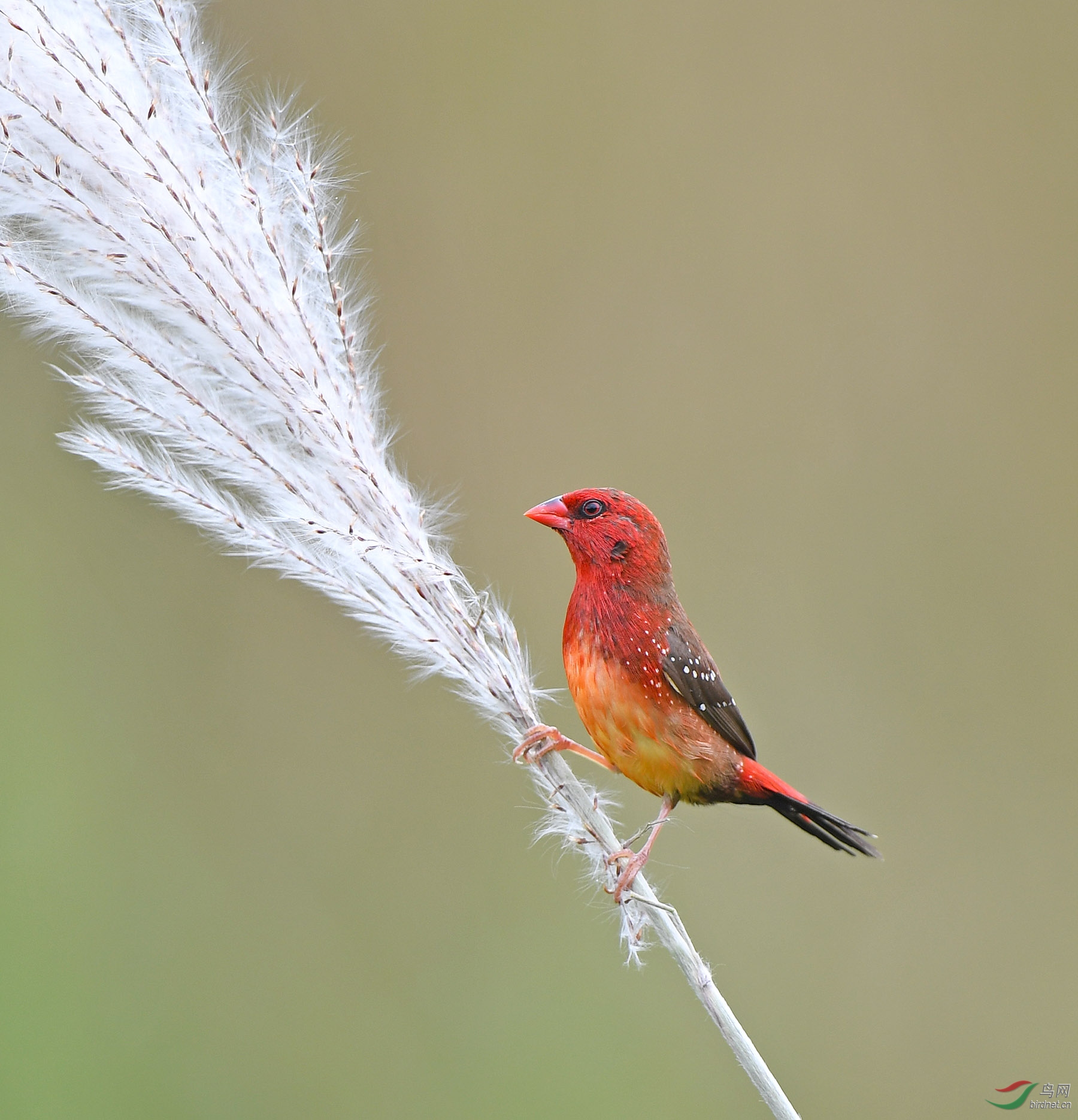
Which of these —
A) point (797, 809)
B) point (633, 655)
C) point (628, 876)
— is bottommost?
point (628, 876)

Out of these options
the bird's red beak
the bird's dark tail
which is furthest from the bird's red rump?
the bird's red beak

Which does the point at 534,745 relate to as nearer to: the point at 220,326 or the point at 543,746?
the point at 543,746

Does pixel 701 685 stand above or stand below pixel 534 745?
above

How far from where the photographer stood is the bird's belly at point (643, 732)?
3.53 feet

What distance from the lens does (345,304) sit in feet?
3.74

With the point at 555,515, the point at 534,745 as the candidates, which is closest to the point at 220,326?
the point at 555,515

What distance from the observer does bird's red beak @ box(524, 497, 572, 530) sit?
112cm

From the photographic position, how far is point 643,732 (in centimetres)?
108

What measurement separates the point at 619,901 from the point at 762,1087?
24 cm

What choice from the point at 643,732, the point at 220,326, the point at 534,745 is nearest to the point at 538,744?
the point at 534,745

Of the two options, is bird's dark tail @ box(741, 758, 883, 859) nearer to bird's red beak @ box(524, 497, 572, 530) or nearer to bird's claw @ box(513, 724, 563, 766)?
bird's claw @ box(513, 724, 563, 766)

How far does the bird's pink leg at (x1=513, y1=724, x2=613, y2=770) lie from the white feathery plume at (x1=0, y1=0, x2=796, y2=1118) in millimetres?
16

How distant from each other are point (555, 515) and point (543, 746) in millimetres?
272

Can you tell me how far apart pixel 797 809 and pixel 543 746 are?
0.99 ft
